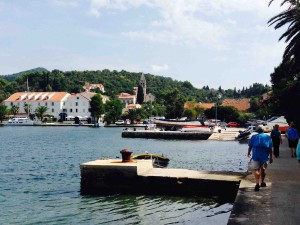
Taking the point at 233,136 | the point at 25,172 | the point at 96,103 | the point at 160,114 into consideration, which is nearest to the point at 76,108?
the point at 96,103

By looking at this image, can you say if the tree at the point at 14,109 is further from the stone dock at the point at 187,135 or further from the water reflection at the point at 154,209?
the water reflection at the point at 154,209

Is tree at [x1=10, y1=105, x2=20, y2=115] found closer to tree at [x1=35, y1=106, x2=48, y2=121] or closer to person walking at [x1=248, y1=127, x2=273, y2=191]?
tree at [x1=35, y1=106, x2=48, y2=121]

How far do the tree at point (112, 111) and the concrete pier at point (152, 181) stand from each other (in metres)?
116

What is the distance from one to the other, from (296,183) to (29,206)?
33.5ft

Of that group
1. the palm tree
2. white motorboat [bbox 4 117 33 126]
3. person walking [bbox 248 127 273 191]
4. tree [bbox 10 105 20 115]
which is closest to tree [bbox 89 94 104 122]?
white motorboat [bbox 4 117 33 126]

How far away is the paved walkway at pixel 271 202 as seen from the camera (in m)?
9.56

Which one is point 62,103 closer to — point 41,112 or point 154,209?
point 41,112

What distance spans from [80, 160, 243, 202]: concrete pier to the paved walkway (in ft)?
3.80

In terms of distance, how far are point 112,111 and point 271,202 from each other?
124 metres

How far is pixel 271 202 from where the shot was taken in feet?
36.9

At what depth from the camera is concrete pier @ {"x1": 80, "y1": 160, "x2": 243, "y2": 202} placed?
16.5 metres

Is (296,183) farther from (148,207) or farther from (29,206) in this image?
(29,206)

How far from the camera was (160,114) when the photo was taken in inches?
6093

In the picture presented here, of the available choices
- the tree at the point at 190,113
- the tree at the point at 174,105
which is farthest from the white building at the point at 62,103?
the tree at the point at 190,113
